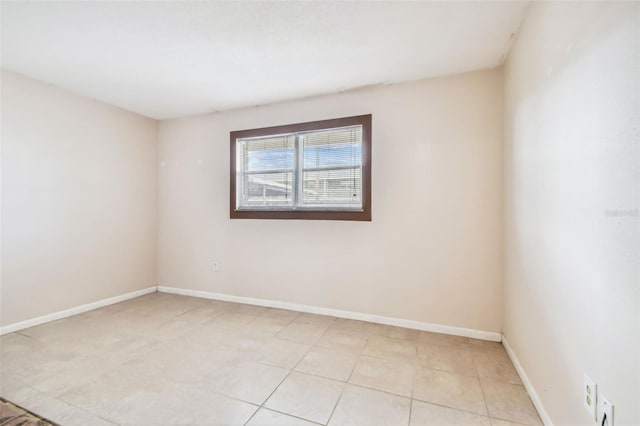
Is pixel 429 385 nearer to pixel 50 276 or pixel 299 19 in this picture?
pixel 299 19

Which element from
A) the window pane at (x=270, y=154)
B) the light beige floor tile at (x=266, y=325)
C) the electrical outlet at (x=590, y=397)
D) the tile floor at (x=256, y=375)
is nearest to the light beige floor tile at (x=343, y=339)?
the tile floor at (x=256, y=375)

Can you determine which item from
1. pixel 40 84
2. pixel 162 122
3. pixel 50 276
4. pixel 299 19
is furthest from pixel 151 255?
pixel 299 19

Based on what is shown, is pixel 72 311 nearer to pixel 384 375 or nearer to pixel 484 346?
pixel 384 375

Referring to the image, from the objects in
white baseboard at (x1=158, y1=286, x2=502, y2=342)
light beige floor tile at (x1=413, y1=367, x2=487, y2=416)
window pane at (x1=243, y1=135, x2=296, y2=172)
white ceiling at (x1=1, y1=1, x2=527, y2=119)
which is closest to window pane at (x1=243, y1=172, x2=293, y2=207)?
window pane at (x1=243, y1=135, x2=296, y2=172)

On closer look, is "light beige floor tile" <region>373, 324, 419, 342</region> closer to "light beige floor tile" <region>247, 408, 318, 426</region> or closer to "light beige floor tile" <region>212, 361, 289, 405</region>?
"light beige floor tile" <region>212, 361, 289, 405</region>

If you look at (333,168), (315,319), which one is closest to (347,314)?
(315,319)

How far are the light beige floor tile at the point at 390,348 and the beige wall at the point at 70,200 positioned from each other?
3.28m

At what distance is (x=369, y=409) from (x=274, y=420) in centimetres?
55

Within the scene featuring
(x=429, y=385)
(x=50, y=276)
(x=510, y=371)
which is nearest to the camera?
(x=429, y=385)

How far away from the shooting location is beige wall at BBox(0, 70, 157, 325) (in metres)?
2.65

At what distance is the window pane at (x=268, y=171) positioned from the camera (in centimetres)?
334

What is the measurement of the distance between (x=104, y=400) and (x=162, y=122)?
3.55m

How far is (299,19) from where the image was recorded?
1.90 m

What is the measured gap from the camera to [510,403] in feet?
5.45
